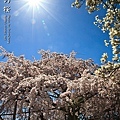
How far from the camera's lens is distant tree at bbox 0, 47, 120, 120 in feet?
35.8

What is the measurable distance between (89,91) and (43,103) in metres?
2.58

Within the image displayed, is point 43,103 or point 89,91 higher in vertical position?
point 89,91

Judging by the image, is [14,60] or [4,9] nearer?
[4,9]

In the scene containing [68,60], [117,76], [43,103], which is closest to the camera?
[43,103]

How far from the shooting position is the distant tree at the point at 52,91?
35.8 ft

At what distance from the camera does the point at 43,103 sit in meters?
10.7

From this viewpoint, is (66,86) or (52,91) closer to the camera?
(52,91)

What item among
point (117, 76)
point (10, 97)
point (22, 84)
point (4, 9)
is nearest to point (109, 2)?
point (117, 76)

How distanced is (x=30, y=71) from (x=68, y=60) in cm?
363

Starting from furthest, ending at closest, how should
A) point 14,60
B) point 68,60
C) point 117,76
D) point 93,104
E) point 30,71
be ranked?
point 68,60 < point 14,60 < point 30,71 < point 93,104 < point 117,76

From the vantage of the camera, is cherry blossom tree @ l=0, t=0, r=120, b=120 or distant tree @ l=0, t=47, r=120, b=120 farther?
distant tree @ l=0, t=47, r=120, b=120

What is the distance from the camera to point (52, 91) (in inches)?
467

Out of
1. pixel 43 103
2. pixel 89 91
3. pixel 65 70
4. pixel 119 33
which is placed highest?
pixel 65 70

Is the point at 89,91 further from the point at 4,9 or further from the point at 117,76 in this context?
the point at 4,9
